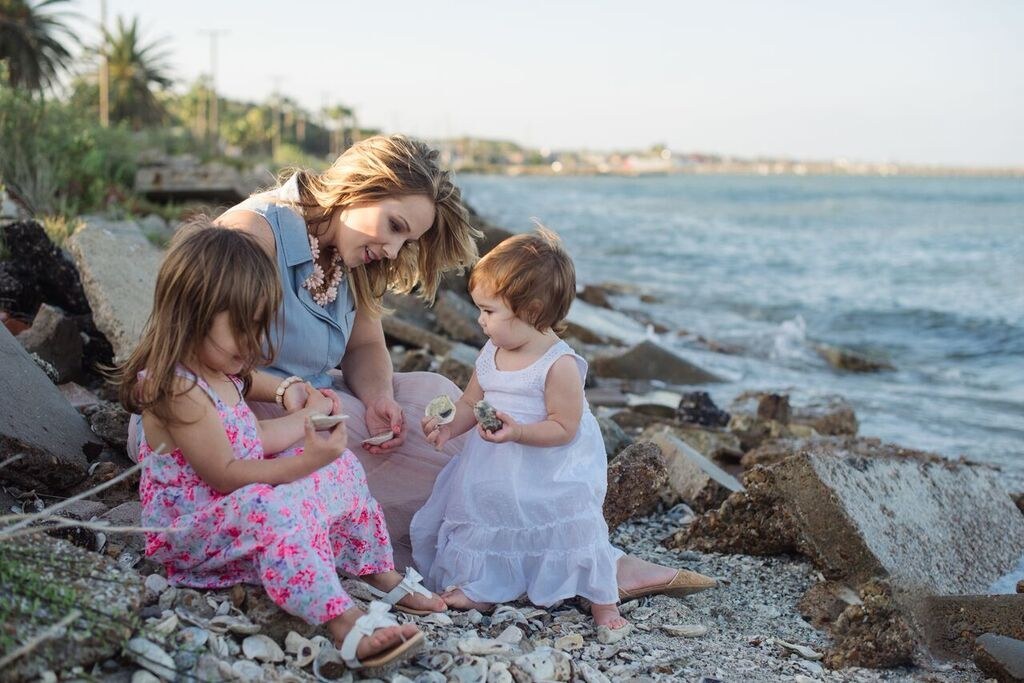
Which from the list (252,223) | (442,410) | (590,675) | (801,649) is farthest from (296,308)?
(801,649)

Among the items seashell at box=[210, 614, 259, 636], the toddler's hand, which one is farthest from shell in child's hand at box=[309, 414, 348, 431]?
seashell at box=[210, 614, 259, 636]

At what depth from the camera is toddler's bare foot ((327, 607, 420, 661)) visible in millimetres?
2805

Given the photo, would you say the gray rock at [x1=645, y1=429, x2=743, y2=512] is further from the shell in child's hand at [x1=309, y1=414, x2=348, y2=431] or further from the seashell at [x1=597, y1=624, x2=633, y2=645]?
the shell in child's hand at [x1=309, y1=414, x2=348, y2=431]

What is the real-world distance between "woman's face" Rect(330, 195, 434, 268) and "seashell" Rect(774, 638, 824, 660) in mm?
1975

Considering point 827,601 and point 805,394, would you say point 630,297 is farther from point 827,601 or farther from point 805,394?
point 827,601

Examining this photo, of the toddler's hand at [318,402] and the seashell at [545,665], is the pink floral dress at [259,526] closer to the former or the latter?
the toddler's hand at [318,402]

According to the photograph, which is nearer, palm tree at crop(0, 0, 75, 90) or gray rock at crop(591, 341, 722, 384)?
gray rock at crop(591, 341, 722, 384)

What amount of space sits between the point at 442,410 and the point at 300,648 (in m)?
1.17

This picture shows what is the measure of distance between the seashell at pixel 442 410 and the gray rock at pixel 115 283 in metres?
1.89

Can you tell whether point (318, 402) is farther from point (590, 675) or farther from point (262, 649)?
point (590, 675)

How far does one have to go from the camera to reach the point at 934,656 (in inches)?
151

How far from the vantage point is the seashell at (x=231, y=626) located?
287 cm

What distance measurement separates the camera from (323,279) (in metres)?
3.99

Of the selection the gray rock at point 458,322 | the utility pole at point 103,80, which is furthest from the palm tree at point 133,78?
the gray rock at point 458,322
